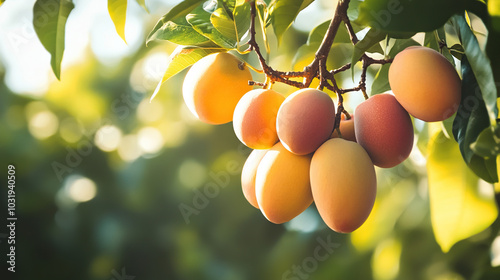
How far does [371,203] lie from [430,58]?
18 cm

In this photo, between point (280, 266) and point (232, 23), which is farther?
point (280, 266)

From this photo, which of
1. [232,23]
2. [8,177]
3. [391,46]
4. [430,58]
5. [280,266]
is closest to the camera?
[430,58]

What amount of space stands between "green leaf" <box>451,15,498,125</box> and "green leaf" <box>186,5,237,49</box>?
288 mm

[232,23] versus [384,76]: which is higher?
[232,23]

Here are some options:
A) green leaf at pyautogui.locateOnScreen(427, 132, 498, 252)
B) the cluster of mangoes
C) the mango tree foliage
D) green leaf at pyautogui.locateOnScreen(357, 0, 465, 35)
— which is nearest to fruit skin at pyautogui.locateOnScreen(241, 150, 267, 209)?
the cluster of mangoes

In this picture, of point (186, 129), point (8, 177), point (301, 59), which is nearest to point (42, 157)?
point (8, 177)

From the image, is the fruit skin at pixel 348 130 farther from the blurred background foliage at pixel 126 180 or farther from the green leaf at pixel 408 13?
the blurred background foliage at pixel 126 180

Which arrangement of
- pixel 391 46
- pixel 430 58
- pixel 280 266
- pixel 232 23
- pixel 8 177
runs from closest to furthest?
1. pixel 430 58
2. pixel 232 23
3. pixel 391 46
4. pixel 280 266
5. pixel 8 177

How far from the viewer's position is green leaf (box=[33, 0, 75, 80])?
61 centimetres

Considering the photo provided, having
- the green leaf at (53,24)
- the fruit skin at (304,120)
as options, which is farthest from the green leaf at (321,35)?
the green leaf at (53,24)

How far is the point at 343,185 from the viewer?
535 millimetres

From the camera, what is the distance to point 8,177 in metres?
2.19

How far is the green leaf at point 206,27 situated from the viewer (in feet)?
2.10

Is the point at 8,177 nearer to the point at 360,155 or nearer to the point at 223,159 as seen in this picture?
the point at 223,159
